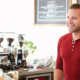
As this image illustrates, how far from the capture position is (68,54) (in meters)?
1.44

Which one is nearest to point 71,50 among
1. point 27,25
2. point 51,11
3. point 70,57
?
point 70,57

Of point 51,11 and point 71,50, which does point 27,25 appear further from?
point 71,50

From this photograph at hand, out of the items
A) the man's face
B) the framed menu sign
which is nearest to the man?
the man's face

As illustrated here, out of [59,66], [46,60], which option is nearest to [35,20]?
[46,60]

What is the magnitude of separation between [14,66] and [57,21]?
3.28 feet

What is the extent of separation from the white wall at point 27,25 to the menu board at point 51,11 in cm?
10

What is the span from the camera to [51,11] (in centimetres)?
292

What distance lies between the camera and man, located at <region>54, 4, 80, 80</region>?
1351mm

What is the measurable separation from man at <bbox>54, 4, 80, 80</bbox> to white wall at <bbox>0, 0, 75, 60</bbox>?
1420 millimetres

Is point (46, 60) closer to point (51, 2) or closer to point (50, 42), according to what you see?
point (50, 42)

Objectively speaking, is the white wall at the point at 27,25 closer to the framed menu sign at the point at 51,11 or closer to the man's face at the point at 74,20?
the framed menu sign at the point at 51,11

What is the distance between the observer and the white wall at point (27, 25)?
298 cm

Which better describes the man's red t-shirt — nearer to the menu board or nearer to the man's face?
the man's face

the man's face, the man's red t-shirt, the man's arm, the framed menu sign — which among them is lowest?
the man's arm
